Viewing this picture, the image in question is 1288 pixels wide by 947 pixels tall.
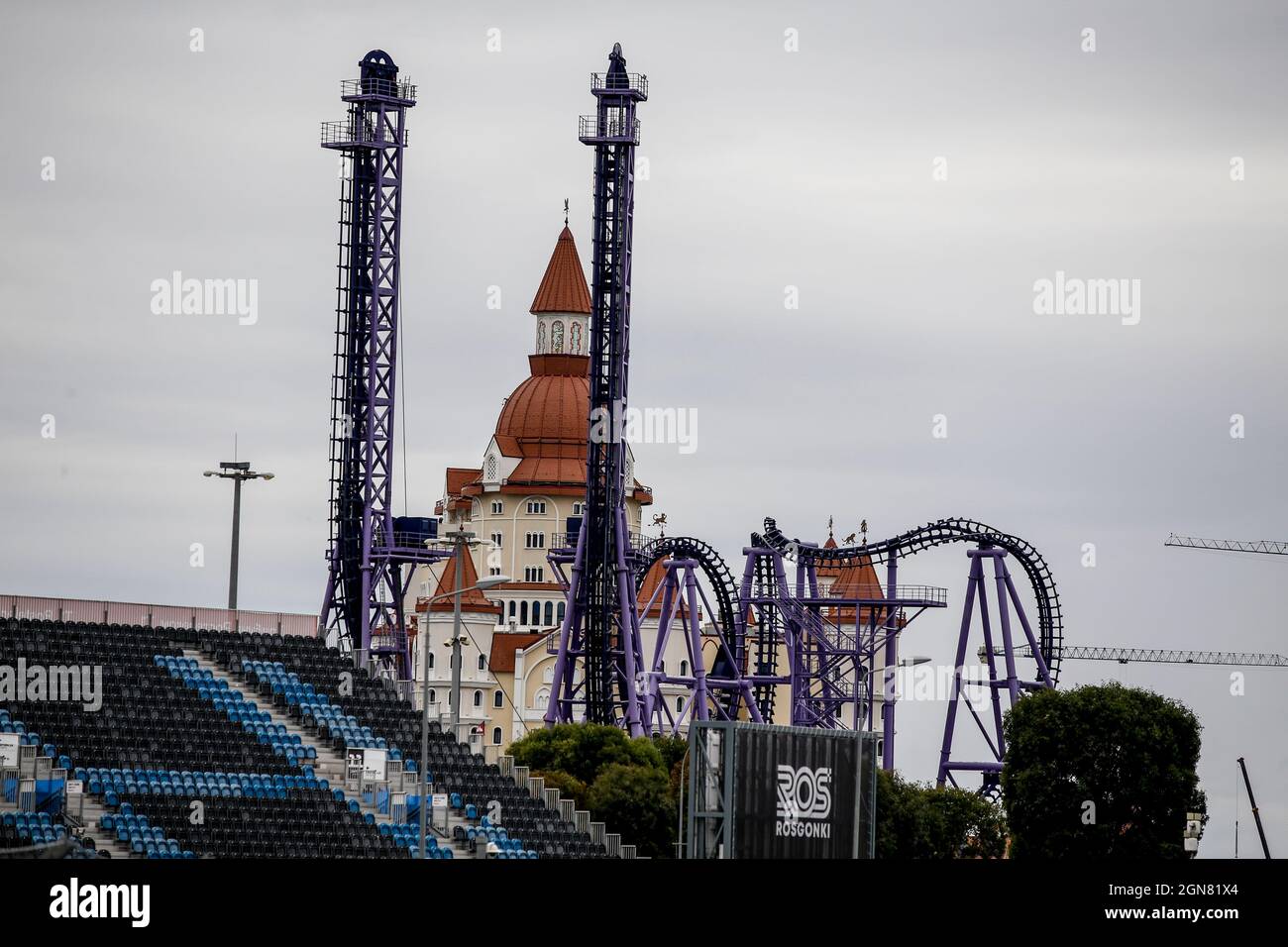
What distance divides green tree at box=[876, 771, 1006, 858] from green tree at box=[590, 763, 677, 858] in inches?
360

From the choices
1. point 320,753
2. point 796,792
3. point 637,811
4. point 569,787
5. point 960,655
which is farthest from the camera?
point 960,655

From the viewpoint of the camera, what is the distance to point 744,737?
61.1 meters

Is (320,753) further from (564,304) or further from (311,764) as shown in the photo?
(564,304)

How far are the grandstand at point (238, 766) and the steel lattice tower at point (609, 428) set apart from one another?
3380 centimetres

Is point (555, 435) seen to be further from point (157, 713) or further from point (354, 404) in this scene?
point (157, 713)

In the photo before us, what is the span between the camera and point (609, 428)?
123 meters

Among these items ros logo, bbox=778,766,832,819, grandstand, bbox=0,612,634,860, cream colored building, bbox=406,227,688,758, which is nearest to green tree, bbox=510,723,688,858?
grandstand, bbox=0,612,634,860

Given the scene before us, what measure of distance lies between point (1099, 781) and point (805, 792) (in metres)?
37.9

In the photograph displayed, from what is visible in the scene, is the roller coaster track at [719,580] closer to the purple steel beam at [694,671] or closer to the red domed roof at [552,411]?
the purple steel beam at [694,671]

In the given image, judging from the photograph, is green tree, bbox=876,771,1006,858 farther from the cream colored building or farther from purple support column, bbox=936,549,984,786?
the cream colored building

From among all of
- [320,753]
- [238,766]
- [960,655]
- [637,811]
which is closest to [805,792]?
[238,766]

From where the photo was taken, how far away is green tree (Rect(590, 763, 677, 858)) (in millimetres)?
92188
